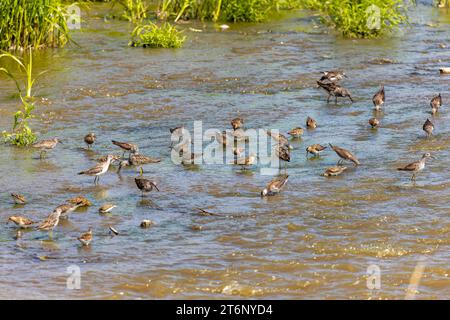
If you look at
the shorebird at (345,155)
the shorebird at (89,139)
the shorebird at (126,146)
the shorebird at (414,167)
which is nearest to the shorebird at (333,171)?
the shorebird at (345,155)

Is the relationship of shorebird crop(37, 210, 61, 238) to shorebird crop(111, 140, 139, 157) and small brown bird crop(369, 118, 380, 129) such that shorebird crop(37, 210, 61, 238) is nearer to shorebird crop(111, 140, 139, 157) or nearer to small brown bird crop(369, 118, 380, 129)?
shorebird crop(111, 140, 139, 157)

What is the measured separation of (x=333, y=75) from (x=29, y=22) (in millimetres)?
4512

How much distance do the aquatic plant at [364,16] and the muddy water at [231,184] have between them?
0.36m

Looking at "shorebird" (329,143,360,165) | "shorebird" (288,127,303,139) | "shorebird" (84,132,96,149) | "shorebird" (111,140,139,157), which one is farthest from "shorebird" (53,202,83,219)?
"shorebird" (288,127,303,139)

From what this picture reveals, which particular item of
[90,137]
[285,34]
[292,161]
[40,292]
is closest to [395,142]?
[292,161]

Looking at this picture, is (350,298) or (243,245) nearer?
(350,298)

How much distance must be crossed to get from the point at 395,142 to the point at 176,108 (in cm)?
302

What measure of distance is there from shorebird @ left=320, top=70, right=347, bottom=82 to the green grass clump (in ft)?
10.1

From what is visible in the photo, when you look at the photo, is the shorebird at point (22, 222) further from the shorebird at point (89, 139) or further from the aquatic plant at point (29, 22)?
the aquatic plant at point (29, 22)

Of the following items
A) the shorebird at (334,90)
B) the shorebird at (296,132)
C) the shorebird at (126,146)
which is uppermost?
the shorebird at (334,90)

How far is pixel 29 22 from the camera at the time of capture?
15.1m

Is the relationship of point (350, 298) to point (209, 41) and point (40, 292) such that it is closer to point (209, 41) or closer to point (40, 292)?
point (40, 292)

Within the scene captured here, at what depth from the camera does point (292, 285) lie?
297 inches

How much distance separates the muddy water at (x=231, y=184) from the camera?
772 centimetres
